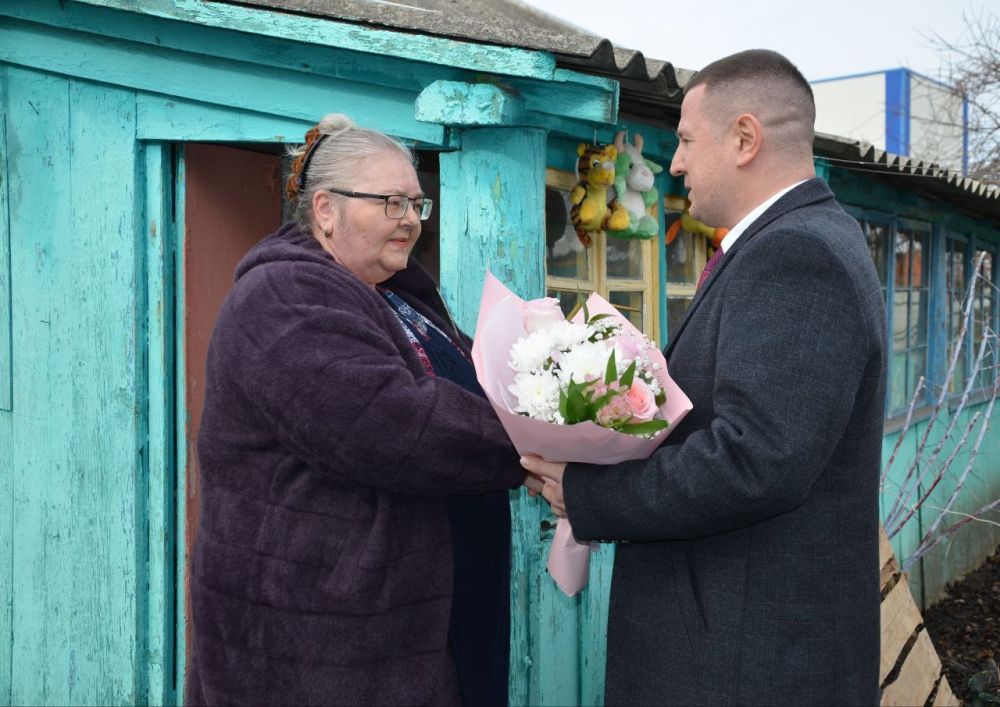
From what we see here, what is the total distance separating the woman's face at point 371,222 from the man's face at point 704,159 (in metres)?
0.73

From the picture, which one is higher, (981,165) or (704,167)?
(981,165)

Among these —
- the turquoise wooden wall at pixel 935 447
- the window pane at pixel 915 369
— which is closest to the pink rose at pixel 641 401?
the turquoise wooden wall at pixel 935 447

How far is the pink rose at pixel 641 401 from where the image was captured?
1.83 meters

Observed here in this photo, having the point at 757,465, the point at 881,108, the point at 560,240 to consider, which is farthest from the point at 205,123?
the point at 881,108

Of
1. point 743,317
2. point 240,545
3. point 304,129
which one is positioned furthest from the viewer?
point 304,129

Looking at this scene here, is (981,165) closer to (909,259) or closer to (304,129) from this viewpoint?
(909,259)

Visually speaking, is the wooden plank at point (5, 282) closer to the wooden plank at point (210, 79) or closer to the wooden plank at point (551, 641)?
the wooden plank at point (210, 79)

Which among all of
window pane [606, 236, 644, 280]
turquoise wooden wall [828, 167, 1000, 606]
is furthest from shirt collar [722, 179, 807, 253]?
turquoise wooden wall [828, 167, 1000, 606]

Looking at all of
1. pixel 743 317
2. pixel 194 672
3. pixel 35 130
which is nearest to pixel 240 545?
pixel 194 672

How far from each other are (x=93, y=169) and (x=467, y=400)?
2238 mm

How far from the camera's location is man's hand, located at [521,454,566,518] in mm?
2059

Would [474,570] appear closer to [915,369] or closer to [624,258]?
[624,258]

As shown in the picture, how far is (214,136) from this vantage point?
11.7 ft

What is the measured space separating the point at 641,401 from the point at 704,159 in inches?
21.4
